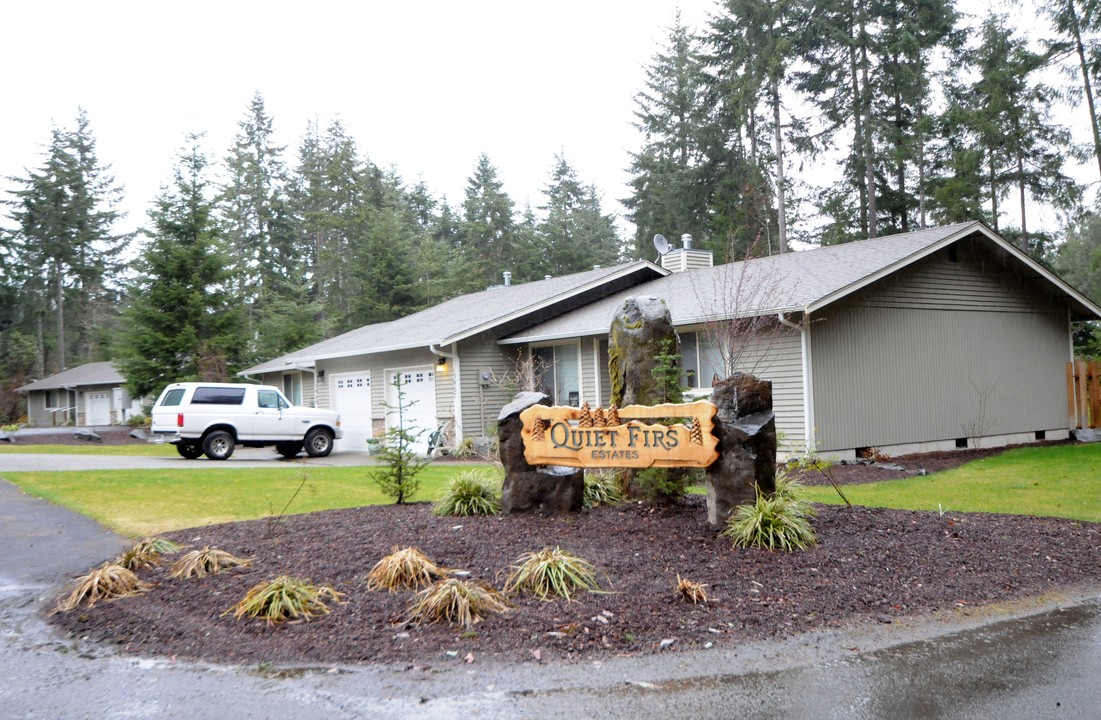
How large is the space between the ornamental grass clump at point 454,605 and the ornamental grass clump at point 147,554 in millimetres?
2700

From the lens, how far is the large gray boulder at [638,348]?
28.0ft

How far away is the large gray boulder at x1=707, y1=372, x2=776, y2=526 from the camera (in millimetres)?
7113

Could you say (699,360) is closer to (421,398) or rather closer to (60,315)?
(421,398)

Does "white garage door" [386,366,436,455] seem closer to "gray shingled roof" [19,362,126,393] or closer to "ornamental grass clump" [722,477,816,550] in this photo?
"ornamental grass clump" [722,477,816,550]

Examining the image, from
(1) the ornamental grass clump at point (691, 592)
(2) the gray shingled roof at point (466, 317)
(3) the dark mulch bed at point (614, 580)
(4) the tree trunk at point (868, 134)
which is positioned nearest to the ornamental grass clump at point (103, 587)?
(3) the dark mulch bed at point (614, 580)

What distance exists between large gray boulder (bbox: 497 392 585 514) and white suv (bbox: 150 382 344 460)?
41.1 feet

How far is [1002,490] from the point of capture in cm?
1108

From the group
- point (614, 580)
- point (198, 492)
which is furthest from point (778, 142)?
point (614, 580)

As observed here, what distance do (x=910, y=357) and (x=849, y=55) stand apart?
1659 centimetres

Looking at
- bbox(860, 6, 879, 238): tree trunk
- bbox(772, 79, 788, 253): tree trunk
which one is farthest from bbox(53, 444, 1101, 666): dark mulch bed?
bbox(772, 79, 788, 253): tree trunk

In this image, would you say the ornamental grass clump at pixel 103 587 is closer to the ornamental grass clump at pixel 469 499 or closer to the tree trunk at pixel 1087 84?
the ornamental grass clump at pixel 469 499

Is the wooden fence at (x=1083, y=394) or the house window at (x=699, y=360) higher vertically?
the house window at (x=699, y=360)

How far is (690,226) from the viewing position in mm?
35000

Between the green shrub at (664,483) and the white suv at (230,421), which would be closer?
the green shrub at (664,483)
